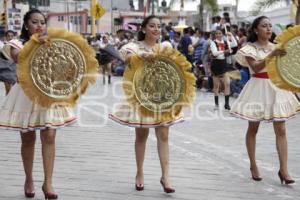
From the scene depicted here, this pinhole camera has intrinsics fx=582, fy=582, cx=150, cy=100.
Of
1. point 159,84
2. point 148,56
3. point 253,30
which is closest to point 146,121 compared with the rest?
point 159,84

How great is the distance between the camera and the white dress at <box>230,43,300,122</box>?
230 inches

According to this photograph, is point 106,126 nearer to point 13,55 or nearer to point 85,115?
point 85,115

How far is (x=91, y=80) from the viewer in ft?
16.7

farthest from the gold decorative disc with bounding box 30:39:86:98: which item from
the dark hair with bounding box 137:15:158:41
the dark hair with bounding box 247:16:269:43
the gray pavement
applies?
the dark hair with bounding box 247:16:269:43

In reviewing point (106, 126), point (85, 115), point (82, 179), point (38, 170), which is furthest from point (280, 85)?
point (85, 115)

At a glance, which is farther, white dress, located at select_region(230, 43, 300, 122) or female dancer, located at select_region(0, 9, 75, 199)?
white dress, located at select_region(230, 43, 300, 122)

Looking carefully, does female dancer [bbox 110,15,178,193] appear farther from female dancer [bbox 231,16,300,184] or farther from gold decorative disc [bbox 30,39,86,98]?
female dancer [bbox 231,16,300,184]

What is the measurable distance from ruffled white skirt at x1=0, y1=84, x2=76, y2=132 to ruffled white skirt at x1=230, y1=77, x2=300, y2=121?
1.91 m

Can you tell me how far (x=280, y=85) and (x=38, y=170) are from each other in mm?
2806

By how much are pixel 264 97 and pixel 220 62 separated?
6.91 metres

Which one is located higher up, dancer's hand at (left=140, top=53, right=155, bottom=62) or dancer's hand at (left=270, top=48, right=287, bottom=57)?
dancer's hand at (left=270, top=48, right=287, bottom=57)

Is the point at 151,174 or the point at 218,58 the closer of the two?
the point at 151,174

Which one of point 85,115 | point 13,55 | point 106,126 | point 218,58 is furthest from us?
point 218,58

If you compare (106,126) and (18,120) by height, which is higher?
(18,120)
